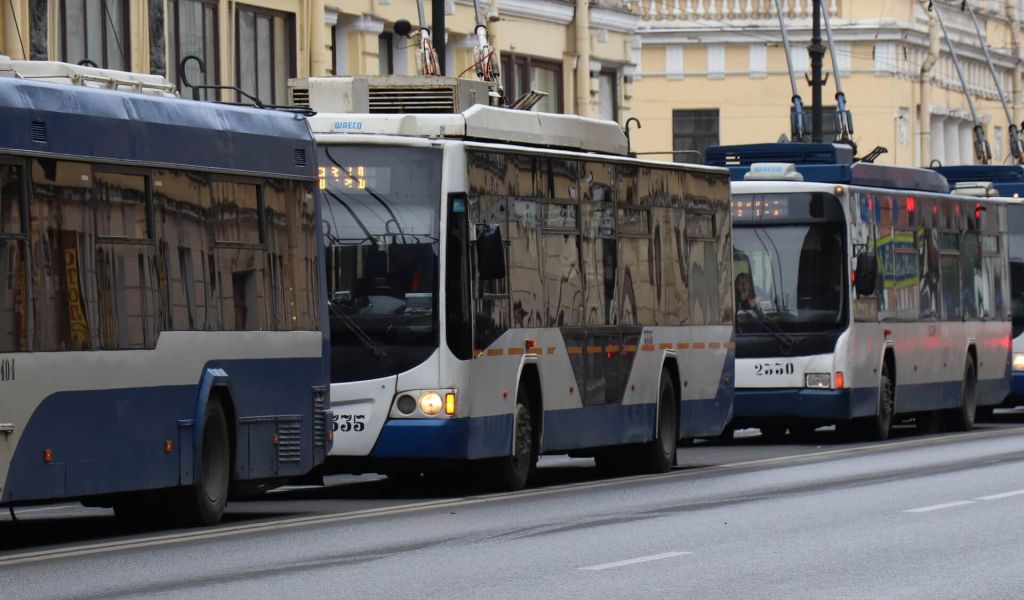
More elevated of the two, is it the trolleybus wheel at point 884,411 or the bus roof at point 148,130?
the bus roof at point 148,130

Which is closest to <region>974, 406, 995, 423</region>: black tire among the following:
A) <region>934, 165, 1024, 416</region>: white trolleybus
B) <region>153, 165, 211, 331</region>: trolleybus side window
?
<region>934, 165, 1024, 416</region>: white trolleybus

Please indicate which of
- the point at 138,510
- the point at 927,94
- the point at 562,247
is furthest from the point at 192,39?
the point at 927,94

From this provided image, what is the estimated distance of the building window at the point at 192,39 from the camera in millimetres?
32906

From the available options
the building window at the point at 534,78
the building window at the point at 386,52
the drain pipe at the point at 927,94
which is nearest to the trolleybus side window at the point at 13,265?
the building window at the point at 386,52

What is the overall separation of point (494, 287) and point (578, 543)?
4821 millimetres

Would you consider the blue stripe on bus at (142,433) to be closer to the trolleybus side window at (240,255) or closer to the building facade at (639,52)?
the trolleybus side window at (240,255)

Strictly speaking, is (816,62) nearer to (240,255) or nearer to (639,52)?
(639,52)

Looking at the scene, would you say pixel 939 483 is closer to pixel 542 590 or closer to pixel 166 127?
pixel 166 127

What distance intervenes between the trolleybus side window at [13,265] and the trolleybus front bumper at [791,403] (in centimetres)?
1437

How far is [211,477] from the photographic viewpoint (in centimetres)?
1667

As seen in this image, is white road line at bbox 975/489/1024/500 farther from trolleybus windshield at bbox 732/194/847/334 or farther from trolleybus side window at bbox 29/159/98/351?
trolleybus windshield at bbox 732/194/847/334

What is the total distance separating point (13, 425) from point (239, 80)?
20.9m

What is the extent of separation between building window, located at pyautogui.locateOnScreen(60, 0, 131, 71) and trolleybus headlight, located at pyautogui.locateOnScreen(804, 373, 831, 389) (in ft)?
29.3

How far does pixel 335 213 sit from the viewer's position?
62.5 feet
